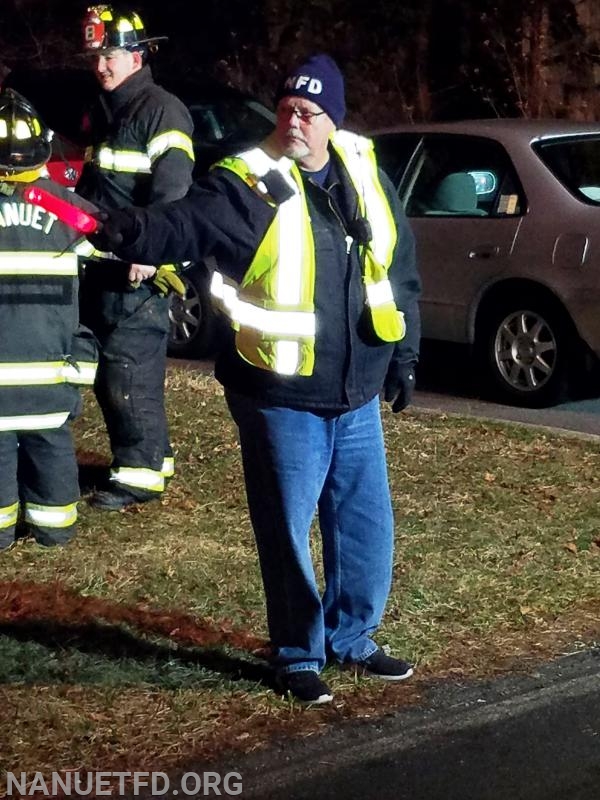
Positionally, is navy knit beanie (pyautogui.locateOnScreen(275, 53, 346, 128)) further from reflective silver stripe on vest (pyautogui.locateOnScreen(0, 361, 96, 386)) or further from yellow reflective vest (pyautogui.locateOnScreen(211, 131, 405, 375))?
reflective silver stripe on vest (pyautogui.locateOnScreen(0, 361, 96, 386))

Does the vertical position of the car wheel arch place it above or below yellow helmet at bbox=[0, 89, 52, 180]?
below

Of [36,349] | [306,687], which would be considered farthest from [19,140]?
[306,687]

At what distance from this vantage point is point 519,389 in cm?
925

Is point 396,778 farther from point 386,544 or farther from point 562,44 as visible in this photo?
point 562,44

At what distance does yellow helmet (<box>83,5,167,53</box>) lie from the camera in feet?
21.2

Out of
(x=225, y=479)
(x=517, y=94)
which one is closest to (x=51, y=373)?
(x=225, y=479)

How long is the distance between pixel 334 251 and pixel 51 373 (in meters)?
1.88

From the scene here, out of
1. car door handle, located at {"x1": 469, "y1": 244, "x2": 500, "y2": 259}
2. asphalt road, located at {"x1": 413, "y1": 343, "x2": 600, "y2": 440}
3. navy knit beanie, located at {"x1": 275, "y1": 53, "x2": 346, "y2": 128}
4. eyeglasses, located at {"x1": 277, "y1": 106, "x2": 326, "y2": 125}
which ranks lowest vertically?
asphalt road, located at {"x1": 413, "y1": 343, "x2": 600, "y2": 440}

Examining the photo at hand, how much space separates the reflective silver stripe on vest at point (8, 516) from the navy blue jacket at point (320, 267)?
1773 millimetres

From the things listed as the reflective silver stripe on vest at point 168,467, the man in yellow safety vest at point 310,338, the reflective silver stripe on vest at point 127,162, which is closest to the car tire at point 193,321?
the reflective silver stripe on vest at point 168,467

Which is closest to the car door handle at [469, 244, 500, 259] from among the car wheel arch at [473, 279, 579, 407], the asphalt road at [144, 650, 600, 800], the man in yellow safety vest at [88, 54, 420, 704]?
the car wheel arch at [473, 279, 579, 407]

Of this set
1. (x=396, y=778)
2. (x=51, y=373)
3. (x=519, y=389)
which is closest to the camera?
(x=396, y=778)

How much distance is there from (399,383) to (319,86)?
98 cm

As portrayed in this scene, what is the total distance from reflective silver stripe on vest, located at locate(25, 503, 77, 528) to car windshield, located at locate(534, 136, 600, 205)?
3930mm
